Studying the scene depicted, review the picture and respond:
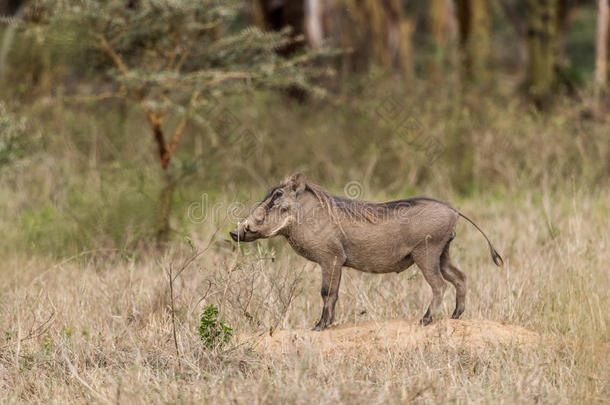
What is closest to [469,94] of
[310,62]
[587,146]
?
[587,146]

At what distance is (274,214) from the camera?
4496 millimetres

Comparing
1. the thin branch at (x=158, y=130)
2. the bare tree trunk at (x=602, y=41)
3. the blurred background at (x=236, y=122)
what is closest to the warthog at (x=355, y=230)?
the blurred background at (x=236, y=122)

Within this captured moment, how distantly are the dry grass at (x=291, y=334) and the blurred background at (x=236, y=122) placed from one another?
126cm

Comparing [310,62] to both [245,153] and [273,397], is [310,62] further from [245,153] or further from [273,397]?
[273,397]

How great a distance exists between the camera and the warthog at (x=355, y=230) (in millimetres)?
4477

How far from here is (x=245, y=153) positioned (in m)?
10.5

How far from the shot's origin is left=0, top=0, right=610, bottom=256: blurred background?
747 cm

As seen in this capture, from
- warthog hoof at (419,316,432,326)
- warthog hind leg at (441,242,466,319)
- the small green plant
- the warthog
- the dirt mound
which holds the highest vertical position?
Result: the warthog

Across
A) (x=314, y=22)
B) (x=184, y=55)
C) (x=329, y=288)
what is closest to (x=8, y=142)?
(x=184, y=55)

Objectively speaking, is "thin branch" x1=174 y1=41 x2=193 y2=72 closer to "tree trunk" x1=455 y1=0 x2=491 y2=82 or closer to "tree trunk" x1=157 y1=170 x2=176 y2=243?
"tree trunk" x1=157 y1=170 x2=176 y2=243

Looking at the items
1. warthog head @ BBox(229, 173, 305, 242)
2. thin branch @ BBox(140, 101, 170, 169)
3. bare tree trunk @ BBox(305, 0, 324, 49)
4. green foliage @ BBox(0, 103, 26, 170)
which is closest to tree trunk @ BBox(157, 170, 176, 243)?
thin branch @ BBox(140, 101, 170, 169)

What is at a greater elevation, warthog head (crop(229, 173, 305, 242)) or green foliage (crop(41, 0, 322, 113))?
green foliage (crop(41, 0, 322, 113))

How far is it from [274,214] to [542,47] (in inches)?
388

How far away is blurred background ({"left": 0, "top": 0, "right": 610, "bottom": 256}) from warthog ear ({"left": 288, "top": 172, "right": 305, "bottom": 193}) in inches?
87.9
